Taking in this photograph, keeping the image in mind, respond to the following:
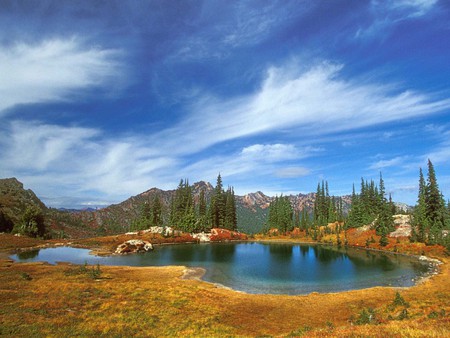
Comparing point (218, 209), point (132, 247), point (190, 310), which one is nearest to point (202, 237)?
point (218, 209)

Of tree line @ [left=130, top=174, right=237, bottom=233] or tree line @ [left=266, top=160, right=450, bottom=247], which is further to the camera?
tree line @ [left=130, top=174, right=237, bottom=233]

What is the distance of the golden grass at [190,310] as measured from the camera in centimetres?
2123

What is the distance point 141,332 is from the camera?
2312 centimetres

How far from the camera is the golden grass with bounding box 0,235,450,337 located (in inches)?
836

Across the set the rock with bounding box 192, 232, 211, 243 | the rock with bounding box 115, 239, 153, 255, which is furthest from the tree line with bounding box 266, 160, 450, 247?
the rock with bounding box 115, 239, 153, 255

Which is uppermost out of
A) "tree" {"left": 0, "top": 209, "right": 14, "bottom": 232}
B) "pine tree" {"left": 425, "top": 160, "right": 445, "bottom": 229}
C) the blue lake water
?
"pine tree" {"left": 425, "top": 160, "right": 445, "bottom": 229}

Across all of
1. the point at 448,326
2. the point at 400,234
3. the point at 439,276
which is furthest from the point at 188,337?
the point at 400,234

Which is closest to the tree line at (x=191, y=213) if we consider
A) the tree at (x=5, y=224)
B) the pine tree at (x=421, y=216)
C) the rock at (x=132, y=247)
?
the rock at (x=132, y=247)

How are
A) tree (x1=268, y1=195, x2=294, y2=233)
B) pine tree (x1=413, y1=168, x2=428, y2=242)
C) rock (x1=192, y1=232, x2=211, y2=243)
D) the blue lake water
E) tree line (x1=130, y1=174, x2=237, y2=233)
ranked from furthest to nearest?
tree (x1=268, y1=195, x2=294, y2=233) → tree line (x1=130, y1=174, x2=237, y2=233) → rock (x1=192, y1=232, x2=211, y2=243) → pine tree (x1=413, y1=168, x2=428, y2=242) → the blue lake water

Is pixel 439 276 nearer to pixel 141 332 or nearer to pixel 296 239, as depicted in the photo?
pixel 141 332

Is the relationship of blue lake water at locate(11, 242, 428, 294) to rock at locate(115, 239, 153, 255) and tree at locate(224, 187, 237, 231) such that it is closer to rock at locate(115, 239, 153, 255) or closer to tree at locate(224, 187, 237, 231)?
rock at locate(115, 239, 153, 255)

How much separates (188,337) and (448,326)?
1864cm

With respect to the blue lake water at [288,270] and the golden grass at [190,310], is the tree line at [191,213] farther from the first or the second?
the golden grass at [190,310]

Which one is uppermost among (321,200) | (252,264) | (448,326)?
(321,200)
